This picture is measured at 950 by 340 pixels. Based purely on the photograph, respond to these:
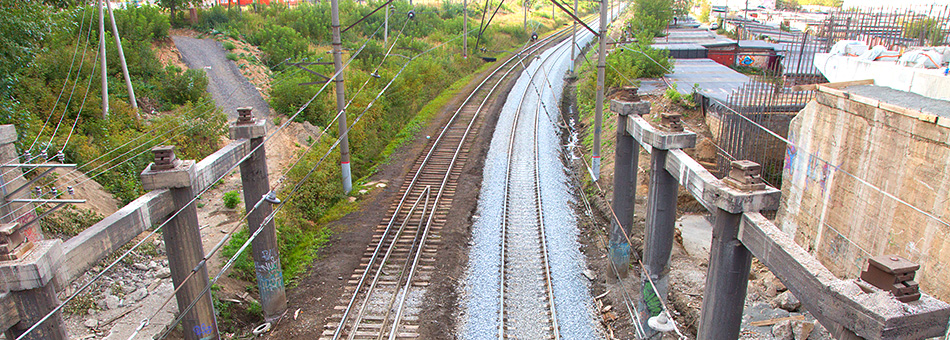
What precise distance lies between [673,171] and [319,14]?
39.3 metres

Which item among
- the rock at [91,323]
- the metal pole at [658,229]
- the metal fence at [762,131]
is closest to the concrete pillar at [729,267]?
the metal pole at [658,229]

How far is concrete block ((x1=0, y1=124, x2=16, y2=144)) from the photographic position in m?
8.39

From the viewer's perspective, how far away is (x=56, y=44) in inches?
813

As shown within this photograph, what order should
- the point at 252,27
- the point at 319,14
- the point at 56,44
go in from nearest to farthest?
the point at 56,44 < the point at 252,27 < the point at 319,14

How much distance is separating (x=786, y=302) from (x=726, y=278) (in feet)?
16.5

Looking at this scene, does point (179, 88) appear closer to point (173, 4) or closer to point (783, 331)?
point (173, 4)

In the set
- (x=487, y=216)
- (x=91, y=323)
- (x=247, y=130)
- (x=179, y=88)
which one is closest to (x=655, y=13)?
(x=487, y=216)

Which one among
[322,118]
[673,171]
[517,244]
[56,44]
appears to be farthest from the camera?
[322,118]

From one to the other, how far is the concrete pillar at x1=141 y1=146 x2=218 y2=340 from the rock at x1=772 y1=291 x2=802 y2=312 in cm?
1076

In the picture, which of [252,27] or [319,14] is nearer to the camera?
[252,27]

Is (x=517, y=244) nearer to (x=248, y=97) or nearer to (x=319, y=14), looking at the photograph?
(x=248, y=97)

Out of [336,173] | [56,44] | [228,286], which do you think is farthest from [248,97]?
[228,286]

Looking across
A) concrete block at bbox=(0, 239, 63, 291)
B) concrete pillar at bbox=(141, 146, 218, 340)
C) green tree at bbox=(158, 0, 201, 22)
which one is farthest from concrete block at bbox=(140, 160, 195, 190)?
green tree at bbox=(158, 0, 201, 22)

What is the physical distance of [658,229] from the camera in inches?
398
